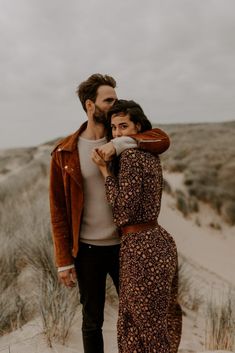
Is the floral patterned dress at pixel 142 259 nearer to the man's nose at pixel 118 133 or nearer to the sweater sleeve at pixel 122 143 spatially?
the sweater sleeve at pixel 122 143

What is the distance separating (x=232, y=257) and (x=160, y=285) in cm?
864

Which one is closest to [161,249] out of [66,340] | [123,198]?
Answer: [123,198]

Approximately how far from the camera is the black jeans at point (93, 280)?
2871 millimetres

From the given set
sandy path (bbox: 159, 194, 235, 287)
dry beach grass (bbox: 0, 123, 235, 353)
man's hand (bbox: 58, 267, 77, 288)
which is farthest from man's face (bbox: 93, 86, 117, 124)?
sandy path (bbox: 159, 194, 235, 287)

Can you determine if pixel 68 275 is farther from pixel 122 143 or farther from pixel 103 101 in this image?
pixel 103 101

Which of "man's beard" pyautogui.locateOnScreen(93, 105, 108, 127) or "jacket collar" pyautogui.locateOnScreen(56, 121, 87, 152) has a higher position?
"man's beard" pyautogui.locateOnScreen(93, 105, 108, 127)

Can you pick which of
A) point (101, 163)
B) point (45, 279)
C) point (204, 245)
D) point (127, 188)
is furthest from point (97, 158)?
point (204, 245)

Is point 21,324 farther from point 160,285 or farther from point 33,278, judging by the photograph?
point 160,285

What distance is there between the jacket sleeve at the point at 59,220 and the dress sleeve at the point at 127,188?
19.7 inches

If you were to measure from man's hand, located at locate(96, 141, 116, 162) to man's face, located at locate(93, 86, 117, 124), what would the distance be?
330 mm

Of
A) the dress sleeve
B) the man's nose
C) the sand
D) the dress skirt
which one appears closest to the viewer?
the dress sleeve

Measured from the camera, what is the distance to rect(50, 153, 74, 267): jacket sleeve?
9.59 ft

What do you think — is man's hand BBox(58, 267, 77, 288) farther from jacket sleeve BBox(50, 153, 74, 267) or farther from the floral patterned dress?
the floral patterned dress

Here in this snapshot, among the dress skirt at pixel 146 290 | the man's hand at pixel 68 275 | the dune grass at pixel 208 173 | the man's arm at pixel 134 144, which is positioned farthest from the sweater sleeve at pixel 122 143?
the dune grass at pixel 208 173
